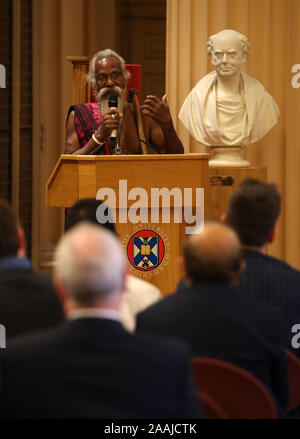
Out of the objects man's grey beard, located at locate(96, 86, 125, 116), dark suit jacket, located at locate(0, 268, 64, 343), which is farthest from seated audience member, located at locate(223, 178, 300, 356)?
man's grey beard, located at locate(96, 86, 125, 116)

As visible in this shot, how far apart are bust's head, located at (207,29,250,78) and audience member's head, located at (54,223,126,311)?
164 inches

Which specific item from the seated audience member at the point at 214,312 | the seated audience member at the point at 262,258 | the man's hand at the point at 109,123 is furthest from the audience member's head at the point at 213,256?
the man's hand at the point at 109,123

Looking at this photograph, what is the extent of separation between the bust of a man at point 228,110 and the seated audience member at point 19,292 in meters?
3.73

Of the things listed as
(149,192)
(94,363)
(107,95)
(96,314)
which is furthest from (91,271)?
(107,95)

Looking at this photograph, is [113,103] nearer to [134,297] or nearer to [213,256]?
[134,297]

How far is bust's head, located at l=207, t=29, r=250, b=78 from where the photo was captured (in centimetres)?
602

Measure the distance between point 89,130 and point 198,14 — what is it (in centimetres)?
193

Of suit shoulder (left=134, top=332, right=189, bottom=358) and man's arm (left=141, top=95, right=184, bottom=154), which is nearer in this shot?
suit shoulder (left=134, top=332, right=189, bottom=358)

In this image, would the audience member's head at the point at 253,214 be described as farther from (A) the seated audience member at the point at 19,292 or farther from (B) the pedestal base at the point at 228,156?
(B) the pedestal base at the point at 228,156

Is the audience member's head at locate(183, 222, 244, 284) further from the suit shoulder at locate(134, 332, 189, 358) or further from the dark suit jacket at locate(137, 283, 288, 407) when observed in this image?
the suit shoulder at locate(134, 332, 189, 358)

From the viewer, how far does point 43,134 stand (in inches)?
317

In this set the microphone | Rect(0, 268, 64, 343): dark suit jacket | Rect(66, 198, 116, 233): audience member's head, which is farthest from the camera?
the microphone

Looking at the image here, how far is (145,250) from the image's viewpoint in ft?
15.5

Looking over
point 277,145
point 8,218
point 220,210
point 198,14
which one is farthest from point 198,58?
point 8,218
